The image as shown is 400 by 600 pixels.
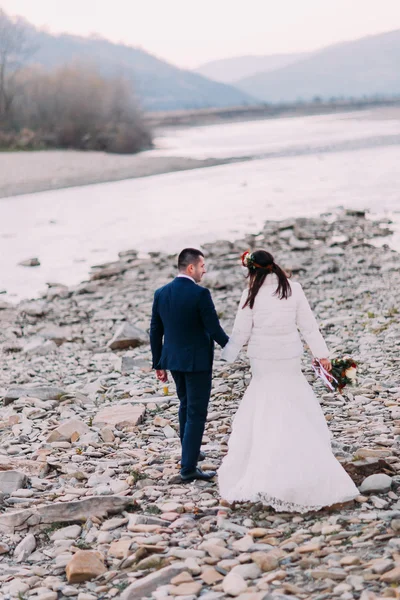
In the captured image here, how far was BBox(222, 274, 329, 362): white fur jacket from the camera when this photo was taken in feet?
17.1

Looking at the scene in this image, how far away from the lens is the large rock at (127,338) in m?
11.5

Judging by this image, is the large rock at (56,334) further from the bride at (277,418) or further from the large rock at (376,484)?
the large rock at (376,484)

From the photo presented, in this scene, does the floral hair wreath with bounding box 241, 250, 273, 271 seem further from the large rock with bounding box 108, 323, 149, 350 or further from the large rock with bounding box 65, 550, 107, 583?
the large rock with bounding box 108, 323, 149, 350

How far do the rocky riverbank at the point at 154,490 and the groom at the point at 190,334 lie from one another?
0.66m

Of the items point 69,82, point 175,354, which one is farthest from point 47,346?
point 69,82

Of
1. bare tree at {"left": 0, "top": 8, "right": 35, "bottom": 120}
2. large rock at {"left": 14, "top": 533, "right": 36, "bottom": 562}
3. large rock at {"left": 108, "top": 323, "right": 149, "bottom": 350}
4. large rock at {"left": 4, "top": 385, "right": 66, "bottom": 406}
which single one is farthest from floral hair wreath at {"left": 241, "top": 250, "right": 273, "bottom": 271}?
bare tree at {"left": 0, "top": 8, "right": 35, "bottom": 120}

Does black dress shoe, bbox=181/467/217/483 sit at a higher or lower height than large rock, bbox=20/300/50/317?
higher

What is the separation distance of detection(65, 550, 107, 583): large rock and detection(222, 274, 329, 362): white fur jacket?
1.57m

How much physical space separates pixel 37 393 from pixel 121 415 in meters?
1.65

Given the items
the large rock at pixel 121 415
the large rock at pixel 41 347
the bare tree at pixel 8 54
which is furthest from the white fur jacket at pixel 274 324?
the bare tree at pixel 8 54

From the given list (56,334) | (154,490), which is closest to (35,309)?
(56,334)

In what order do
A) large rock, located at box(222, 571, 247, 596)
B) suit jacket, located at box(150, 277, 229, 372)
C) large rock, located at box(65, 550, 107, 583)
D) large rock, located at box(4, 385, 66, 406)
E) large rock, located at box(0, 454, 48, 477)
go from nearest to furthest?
large rock, located at box(222, 571, 247, 596) → large rock, located at box(65, 550, 107, 583) → suit jacket, located at box(150, 277, 229, 372) → large rock, located at box(0, 454, 48, 477) → large rock, located at box(4, 385, 66, 406)

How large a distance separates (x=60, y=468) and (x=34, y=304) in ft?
30.6

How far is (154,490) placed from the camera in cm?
586
